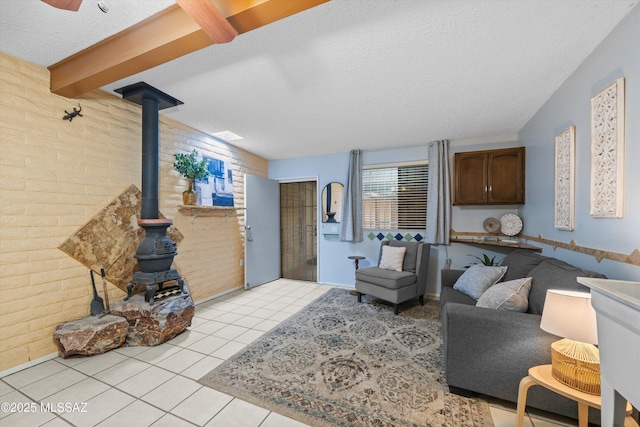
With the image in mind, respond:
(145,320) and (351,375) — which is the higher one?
(145,320)

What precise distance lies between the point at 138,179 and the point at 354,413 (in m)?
3.11

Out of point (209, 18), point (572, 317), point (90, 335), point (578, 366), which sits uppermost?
point (209, 18)

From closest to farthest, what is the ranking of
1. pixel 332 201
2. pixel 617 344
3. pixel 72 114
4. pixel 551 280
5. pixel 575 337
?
pixel 617 344 → pixel 575 337 → pixel 551 280 → pixel 72 114 → pixel 332 201

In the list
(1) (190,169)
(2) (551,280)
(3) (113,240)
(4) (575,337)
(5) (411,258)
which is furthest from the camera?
(5) (411,258)

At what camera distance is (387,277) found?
312 cm

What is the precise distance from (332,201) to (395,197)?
1.15m

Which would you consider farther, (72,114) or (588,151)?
(72,114)

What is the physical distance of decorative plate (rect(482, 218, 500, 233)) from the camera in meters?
3.50

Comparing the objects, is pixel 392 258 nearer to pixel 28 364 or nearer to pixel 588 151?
pixel 588 151

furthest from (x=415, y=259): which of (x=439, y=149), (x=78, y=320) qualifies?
(x=78, y=320)

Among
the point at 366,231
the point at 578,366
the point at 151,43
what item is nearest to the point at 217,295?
the point at 366,231

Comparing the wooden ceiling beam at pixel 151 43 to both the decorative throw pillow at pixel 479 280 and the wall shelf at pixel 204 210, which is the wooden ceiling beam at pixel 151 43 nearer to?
the wall shelf at pixel 204 210

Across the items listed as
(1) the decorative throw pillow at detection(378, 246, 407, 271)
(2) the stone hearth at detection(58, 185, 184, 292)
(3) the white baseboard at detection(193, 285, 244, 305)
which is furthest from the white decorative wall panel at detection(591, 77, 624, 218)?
(3) the white baseboard at detection(193, 285, 244, 305)

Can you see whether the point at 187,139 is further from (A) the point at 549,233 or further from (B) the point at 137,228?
(A) the point at 549,233
